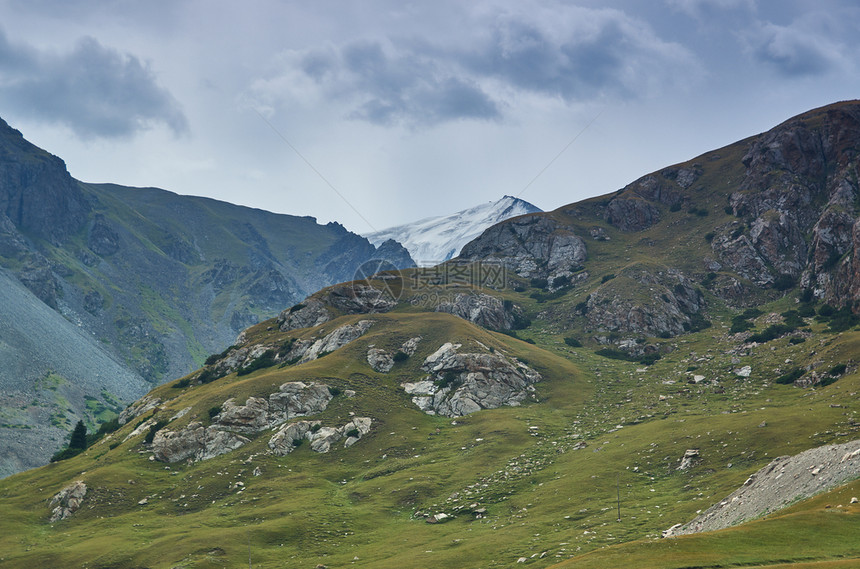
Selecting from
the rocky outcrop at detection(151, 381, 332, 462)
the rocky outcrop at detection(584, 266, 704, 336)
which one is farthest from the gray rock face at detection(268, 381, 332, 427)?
the rocky outcrop at detection(584, 266, 704, 336)

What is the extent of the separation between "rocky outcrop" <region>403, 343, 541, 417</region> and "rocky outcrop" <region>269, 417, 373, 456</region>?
1530 centimetres

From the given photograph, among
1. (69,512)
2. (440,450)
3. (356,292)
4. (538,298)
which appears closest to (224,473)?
(69,512)

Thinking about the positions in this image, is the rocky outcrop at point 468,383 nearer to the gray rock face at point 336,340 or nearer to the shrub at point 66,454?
the gray rock face at point 336,340

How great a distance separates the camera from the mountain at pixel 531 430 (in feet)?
169

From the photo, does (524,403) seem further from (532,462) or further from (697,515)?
(697,515)

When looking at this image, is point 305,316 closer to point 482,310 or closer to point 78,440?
point 482,310

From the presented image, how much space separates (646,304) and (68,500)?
139 metres

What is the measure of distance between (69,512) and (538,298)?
150 m

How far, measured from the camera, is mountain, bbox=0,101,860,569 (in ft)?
169

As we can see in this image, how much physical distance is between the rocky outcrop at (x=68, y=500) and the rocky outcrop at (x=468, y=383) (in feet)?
193

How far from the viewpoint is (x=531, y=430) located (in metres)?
96.9

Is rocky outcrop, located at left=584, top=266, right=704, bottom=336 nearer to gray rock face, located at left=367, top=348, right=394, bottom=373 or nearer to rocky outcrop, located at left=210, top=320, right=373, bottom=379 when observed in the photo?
gray rock face, located at left=367, top=348, right=394, bottom=373

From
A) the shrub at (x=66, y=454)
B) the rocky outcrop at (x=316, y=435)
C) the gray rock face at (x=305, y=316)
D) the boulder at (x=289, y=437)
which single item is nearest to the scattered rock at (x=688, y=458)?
the rocky outcrop at (x=316, y=435)

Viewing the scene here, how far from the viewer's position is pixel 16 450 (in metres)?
192
